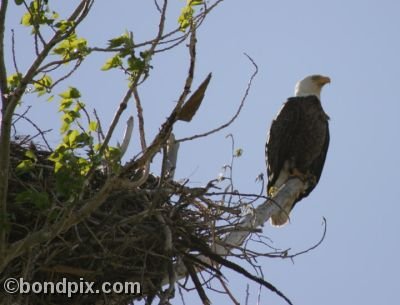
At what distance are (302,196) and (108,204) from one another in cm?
354

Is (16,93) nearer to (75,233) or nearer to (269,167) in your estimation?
(75,233)

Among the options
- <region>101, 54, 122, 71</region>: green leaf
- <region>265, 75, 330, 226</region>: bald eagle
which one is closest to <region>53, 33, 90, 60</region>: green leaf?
<region>101, 54, 122, 71</region>: green leaf

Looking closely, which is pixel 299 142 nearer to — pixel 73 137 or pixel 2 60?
pixel 73 137

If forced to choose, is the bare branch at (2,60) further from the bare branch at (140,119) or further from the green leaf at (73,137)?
the bare branch at (140,119)

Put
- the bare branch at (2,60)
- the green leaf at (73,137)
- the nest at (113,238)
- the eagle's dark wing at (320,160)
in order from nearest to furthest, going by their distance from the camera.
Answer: the bare branch at (2,60) → the green leaf at (73,137) → the nest at (113,238) → the eagle's dark wing at (320,160)

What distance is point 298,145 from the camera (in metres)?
8.81

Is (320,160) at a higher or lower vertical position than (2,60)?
higher

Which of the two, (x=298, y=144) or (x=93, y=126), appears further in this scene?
(x=298, y=144)

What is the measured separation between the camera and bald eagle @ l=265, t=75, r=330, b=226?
342 inches

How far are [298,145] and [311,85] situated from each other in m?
1.23

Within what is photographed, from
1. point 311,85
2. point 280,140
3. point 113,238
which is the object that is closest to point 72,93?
point 113,238

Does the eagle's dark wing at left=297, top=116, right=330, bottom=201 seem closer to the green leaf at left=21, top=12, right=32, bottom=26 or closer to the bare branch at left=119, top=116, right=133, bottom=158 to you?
the bare branch at left=119, top=116, right=133, bottom=158

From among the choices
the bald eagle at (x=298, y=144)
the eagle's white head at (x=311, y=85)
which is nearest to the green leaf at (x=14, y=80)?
the bald eagle at (x=298, y=144)

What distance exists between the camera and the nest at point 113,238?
17.0ft
